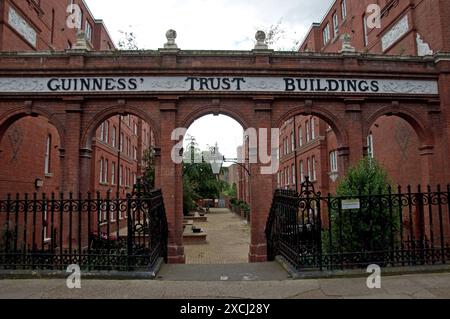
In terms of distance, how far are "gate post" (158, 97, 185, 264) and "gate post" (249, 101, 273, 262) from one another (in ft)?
7.91

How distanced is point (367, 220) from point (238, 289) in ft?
11.1

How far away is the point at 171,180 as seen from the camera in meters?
11.6

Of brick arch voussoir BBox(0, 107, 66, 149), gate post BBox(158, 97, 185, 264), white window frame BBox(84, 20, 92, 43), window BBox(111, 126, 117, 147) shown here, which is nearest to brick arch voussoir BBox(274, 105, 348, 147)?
gate post BBox(158, 97, 185, 264)

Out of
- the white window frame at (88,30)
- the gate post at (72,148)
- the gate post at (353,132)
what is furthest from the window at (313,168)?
the white window frame at (88,30)

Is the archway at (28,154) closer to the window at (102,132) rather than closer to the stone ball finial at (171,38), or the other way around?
the stone ball finial at (171,38)

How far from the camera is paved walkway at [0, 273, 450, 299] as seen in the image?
4977 millimetres

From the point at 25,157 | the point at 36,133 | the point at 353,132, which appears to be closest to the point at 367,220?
the point at 353,132

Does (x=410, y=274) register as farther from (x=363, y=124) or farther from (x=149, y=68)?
(x=149, y=68)

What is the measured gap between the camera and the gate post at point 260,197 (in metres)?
11.3

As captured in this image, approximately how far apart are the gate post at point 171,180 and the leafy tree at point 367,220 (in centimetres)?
538

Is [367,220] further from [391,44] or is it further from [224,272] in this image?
[391,44]

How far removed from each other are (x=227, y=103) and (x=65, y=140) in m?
5.68

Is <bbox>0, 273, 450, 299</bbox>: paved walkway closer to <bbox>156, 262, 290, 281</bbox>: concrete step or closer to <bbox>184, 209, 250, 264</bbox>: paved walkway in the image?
<bbox>156, 262, 290, 281</bbox>: concrete step

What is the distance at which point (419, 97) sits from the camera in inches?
486
